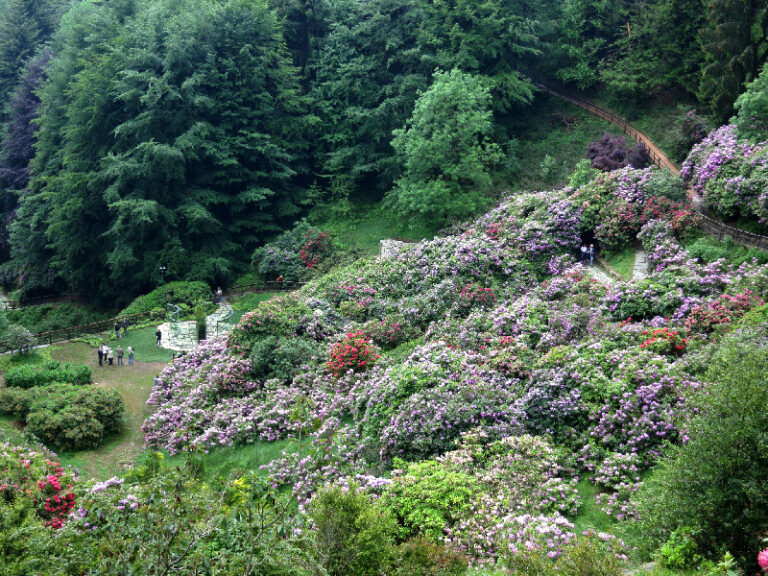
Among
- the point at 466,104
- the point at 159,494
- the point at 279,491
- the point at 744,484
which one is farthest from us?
the point at 466,104

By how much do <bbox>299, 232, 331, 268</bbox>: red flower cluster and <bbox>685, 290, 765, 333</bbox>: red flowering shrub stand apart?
2001cm

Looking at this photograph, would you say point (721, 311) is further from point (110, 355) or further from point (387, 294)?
point (110, 355)

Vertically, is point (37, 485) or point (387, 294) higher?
point (37, 485)

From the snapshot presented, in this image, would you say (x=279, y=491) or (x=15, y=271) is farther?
(x=15, y=271)

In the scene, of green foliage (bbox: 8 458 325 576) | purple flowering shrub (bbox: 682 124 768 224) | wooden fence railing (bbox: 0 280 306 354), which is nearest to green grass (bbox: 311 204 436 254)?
wooden fence railing (bbox: 0 280 306 354)

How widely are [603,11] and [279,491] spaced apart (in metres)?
33.6

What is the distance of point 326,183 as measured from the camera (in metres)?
39.5

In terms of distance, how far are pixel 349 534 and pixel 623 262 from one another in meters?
15.3

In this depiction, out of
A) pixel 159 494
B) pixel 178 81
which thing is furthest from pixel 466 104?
pixel 159 494

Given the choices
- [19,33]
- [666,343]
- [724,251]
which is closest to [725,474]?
[666,343]

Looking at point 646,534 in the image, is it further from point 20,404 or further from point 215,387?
point 20,404

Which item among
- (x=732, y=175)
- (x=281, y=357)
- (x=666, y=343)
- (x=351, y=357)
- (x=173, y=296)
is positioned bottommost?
(x=173, y=296)

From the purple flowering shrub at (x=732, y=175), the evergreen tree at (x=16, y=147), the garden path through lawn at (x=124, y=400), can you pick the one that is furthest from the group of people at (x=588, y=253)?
the evergreen tree at (x=16, y=147)

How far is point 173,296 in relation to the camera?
29953mm
